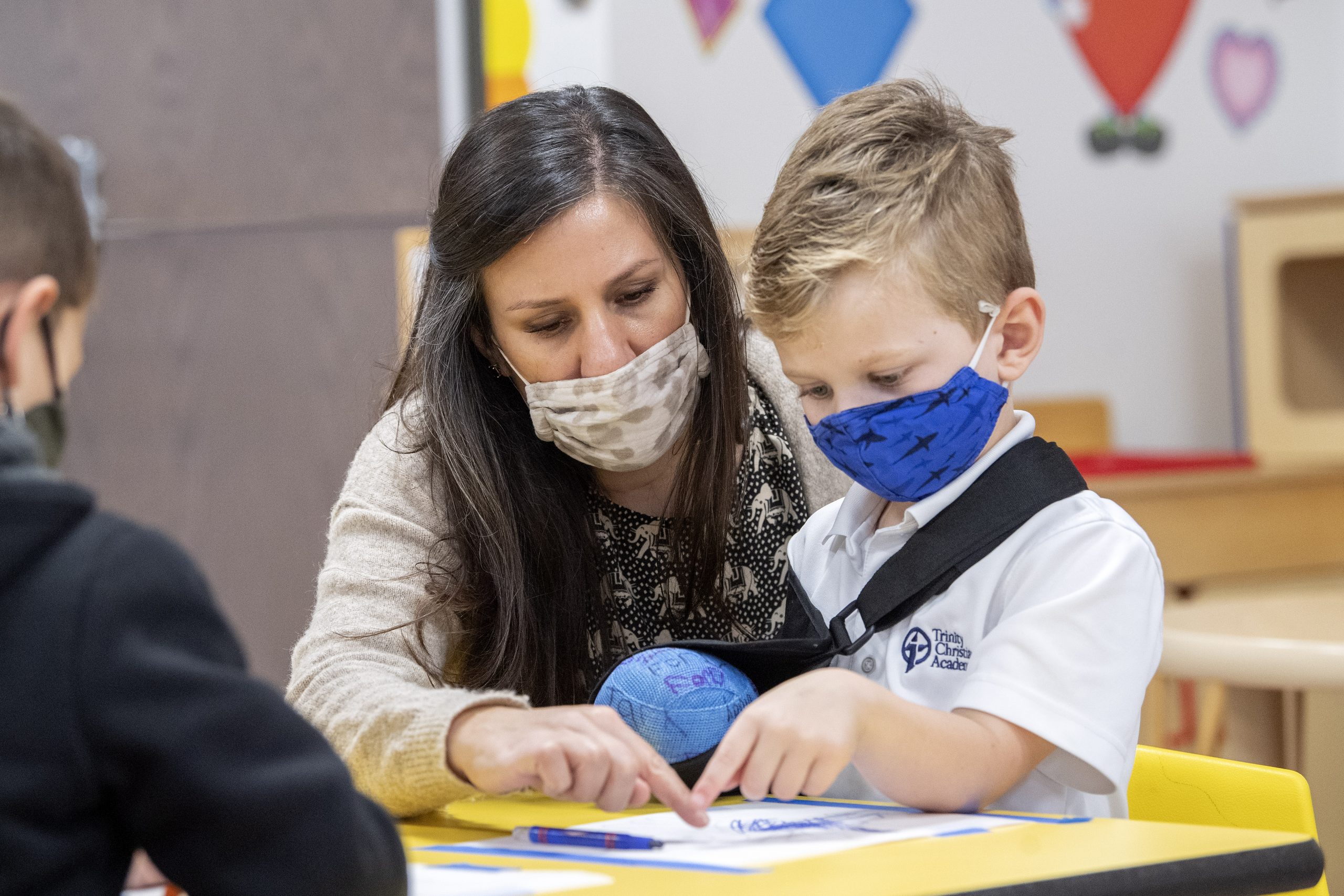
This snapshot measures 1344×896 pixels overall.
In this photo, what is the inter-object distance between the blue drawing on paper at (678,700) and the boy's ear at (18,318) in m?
0.48

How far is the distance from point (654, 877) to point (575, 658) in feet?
2.03

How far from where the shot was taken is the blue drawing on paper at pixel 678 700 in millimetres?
956

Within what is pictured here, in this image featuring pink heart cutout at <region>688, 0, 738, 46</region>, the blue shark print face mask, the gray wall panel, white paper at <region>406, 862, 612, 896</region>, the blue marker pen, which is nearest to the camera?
white paper at <region>406, 862, 612, 896</region>

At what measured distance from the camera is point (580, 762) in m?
0.81

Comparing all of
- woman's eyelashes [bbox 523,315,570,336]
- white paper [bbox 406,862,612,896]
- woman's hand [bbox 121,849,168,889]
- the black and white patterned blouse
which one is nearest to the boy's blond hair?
woman's eyelashes [bbox 523,315,570,336]

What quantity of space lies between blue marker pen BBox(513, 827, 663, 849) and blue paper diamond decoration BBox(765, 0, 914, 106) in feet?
8.80

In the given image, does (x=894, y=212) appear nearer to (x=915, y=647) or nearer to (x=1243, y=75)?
(x=915, y=647)

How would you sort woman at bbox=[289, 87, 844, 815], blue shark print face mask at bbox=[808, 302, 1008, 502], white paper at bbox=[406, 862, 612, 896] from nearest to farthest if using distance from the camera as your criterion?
white paper at bbox=[406, 862, 612, 896], blue shark print face mask at bbox=[808, 302, 1008, 502], woman at bbox=[289, 87, 844, 815]

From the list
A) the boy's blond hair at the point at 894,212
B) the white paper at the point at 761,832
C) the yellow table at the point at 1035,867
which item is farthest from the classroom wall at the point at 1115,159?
the yellow table at the point at 1035,867

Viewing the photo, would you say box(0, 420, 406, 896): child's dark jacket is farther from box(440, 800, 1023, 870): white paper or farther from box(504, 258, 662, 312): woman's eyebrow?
box(504, 258, 662, 312): woman's eyebrow

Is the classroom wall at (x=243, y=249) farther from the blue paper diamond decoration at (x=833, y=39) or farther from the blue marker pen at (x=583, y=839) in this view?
the blue marker pen at (x=583, y=839)

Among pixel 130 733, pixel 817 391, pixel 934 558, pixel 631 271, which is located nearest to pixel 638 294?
pixel 631 271

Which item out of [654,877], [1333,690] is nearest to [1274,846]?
[654,877]

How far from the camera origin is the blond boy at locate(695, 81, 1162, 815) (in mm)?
864
